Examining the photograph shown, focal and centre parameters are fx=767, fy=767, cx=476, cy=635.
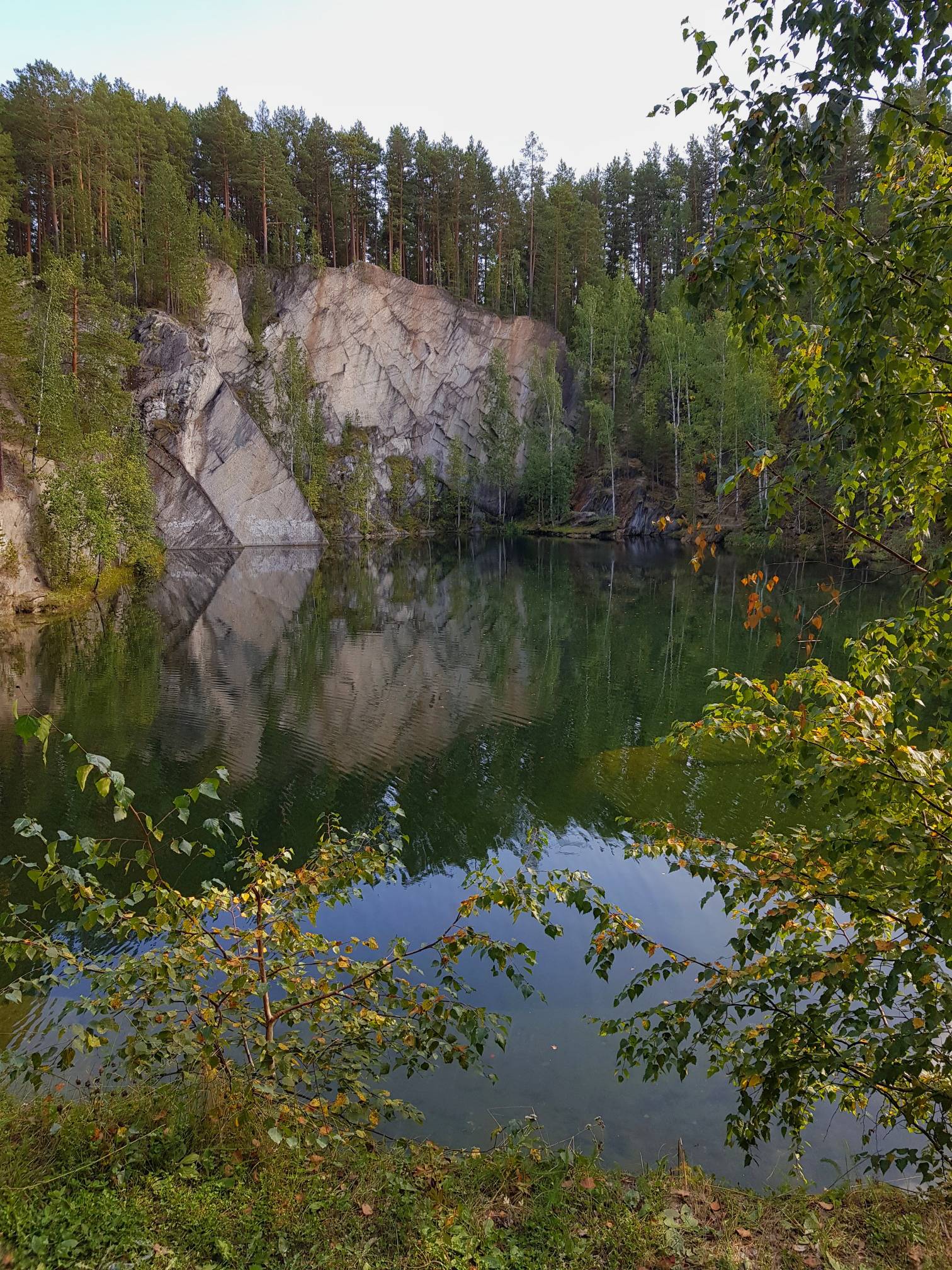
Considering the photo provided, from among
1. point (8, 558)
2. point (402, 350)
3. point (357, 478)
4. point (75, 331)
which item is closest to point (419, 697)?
point (8, 558)

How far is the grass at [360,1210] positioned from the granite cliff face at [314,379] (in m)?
55.8

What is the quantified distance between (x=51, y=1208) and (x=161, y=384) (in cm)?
5738

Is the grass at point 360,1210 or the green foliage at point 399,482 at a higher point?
the green foliage at point 399,482

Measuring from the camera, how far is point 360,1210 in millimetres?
4145

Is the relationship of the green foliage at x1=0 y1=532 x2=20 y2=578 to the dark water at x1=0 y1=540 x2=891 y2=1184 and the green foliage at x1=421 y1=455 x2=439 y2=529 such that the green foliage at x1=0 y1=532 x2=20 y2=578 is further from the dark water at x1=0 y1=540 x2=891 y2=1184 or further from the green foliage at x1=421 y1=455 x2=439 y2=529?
the green foliage at x1=421 y1=455 x2=439 y2=529

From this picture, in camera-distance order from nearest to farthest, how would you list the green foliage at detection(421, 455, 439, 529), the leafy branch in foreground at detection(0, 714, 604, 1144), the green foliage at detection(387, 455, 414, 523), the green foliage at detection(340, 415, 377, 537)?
the leafy branch in foreground at detection(0, 714, 604, 1144) → the green foliage at detection(340, 415, 377, 537) → the green foliage at detection(387, 455, 414, 523) → the green foliage at detection(421, 455, 439, 529)

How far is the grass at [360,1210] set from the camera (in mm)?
3682

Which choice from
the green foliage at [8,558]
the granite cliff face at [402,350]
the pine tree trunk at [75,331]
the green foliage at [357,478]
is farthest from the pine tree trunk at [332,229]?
the green foliage at [8,558]

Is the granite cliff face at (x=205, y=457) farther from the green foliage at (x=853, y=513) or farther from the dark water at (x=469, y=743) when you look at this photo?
the green foliage at (x=853, y=513)

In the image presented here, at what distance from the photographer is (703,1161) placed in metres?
5.82

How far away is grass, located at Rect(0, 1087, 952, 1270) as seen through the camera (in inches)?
145

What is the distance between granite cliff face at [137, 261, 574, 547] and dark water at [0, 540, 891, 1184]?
22.4m

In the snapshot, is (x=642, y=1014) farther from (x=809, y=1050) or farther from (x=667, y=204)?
(x=667, y=204)

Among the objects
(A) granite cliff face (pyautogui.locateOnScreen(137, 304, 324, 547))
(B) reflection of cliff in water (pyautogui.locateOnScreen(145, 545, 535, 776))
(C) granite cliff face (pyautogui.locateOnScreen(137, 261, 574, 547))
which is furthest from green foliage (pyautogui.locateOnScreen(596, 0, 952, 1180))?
(C) granite cliff face (pyautogui.locateOnScreen(137, 261, 574, 547))
